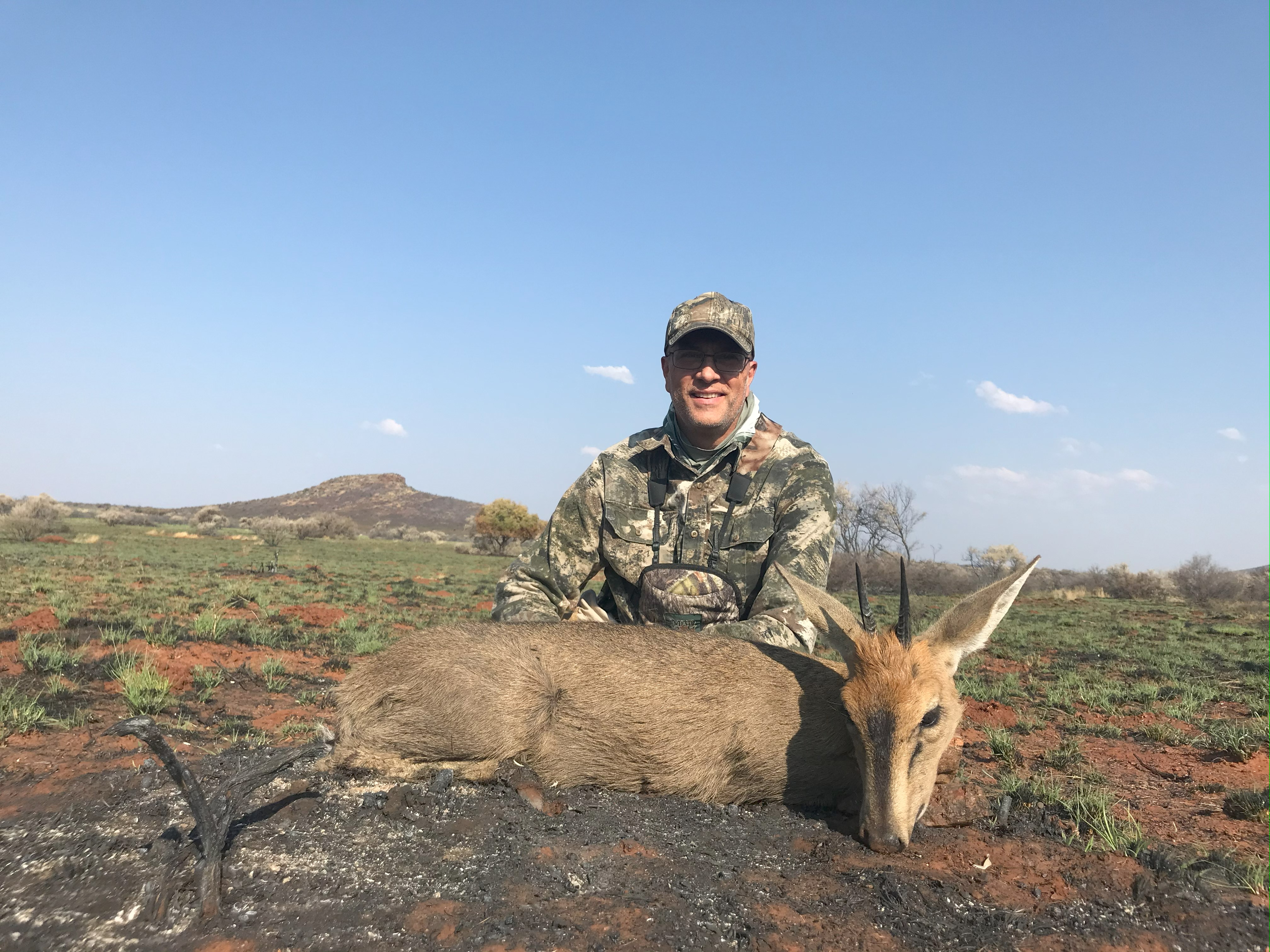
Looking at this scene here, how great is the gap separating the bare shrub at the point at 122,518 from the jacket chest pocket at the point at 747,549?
182 feet

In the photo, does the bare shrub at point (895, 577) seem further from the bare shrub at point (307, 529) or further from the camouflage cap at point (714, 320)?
the bare shrub at point (307, 529)

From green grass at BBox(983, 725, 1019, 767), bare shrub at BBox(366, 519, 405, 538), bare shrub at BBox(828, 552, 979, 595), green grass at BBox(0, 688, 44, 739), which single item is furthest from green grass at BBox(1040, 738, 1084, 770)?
bare shrub at BBox(366, 519, 405, 538)

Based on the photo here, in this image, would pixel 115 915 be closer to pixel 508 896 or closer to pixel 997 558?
pixel 508 896

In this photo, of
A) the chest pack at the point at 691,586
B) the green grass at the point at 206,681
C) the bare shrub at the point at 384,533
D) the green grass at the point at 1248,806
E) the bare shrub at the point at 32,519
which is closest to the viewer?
the green grass at the point at 1248,806

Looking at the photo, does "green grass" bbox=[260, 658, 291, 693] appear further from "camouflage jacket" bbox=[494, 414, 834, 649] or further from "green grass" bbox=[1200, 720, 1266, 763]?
"green grass" bbox=[1200, 720, 1266, 763]

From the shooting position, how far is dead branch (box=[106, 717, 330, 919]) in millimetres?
2500

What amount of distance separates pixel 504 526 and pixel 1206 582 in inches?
1538

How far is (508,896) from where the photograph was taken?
2885 millimetres

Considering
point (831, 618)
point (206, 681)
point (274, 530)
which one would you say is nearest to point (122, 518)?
point (274, 530)

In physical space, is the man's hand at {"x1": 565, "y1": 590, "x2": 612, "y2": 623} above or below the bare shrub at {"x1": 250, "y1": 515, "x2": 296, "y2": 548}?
above

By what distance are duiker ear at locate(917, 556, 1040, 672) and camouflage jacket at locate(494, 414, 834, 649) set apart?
1.34 m

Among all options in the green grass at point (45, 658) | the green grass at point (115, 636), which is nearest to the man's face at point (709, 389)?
the green grass at point (45, 658)

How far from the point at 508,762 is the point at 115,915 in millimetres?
1928

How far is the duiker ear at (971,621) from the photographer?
3.61m
